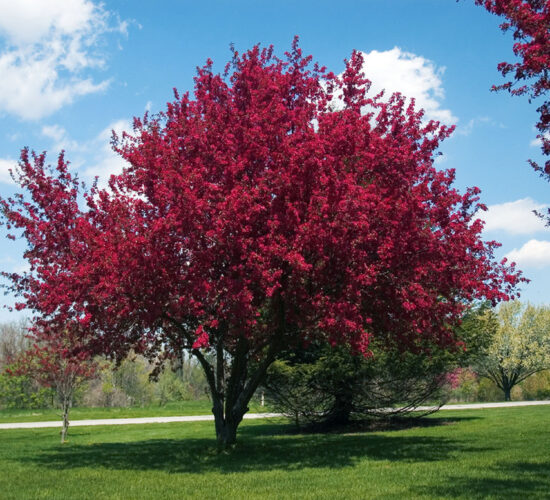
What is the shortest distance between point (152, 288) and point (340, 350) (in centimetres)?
1141

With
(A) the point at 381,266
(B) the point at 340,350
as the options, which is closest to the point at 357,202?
(A) the point at 381,266

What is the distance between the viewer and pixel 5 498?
984 centimetres

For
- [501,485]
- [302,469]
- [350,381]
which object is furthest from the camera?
[350,381]

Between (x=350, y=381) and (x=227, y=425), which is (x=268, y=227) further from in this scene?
(x=350, y=381)

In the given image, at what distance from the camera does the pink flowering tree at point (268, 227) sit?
39.5 feet

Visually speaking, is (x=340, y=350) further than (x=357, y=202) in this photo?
Yes

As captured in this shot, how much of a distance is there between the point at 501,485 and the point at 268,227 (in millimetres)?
6687

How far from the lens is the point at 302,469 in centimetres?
1227

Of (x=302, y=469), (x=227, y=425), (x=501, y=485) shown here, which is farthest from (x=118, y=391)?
(x=501, y=485)

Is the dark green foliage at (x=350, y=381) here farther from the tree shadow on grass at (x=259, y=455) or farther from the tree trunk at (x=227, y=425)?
the tree trunk at (x=227, y=425)

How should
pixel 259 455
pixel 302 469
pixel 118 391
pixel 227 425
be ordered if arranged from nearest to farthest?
pixel 302 469 → pixel 259 455 → pixel 227 425 → pixel 118 391

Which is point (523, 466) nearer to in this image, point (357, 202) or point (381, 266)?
point (381, 266)

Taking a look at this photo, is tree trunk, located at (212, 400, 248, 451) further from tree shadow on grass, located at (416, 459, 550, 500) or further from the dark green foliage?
tree shadow on grass, located at (416, 459, 550, 500)

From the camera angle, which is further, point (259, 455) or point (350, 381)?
point (350, 381)
